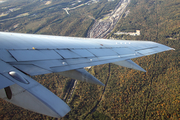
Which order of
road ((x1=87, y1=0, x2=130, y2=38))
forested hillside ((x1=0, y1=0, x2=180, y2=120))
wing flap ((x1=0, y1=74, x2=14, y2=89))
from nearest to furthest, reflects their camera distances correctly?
wing flap ((x1=0, y1=74, x2=14, y2=89)), forested hillside ((x1=0, y1=0, x2=180, y2=120)), road ((x1=87, y1=0, x2=130, y2=38))

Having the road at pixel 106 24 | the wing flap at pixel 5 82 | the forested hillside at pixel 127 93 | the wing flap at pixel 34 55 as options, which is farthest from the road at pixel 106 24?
the wing flap at pixel 5 82

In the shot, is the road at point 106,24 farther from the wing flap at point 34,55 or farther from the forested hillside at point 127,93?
the wing flap at point 34,55

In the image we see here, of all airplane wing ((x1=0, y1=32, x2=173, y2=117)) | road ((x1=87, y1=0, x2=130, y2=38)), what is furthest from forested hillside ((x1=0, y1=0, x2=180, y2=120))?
road ((x1=87, y1=0, x2=130, y2=38))

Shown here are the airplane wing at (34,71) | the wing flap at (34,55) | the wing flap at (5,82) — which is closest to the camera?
the wing flap at (5,82)

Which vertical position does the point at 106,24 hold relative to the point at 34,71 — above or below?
below

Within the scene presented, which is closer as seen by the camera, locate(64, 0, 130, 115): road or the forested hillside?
the forested hillside

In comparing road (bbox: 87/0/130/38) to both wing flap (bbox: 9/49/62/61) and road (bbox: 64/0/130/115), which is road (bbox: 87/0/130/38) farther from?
wing flap (bbox: 9/49/62/61)

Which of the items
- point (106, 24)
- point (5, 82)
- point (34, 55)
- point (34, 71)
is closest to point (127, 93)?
point (34, 55)

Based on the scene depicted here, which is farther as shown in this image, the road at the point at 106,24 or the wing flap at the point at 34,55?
the road at the point at 106,24

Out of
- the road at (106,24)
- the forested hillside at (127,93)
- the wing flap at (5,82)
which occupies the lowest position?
the forested hillside at (127,93)

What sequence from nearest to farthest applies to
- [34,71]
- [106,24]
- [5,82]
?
[5,82]
[34,71]
[106,24]

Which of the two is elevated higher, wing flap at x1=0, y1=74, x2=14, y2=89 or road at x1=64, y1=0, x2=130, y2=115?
wing flap at x1=0, y1=74, x2=14, y2=89

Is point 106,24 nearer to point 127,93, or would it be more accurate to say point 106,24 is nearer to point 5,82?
point 127,93
